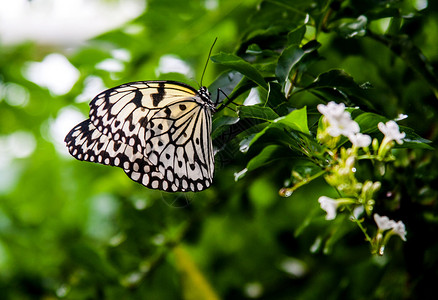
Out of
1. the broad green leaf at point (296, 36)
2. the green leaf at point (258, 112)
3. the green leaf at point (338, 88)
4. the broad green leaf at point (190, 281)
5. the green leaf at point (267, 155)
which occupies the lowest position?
the broad green leaf at point (190, 281)

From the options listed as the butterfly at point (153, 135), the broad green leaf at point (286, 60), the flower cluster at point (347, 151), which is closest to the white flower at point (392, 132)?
the flower cluster at point (347, 151)

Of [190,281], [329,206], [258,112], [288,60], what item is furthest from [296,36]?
[190,281]

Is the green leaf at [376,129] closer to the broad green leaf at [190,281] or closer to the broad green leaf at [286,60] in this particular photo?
the broad green leaf at [286,60]

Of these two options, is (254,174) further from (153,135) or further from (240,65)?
(240,65)

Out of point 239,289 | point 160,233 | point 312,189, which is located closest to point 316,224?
point 312,189

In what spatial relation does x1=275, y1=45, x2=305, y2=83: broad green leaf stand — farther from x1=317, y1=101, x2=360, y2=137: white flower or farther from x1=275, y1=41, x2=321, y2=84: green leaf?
x1=317, y1=101, x2=360, y2=137: white flower

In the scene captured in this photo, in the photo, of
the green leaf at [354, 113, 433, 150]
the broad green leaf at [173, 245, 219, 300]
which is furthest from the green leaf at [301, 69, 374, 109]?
the broad green leaf at [173, 245, 219, 300]
